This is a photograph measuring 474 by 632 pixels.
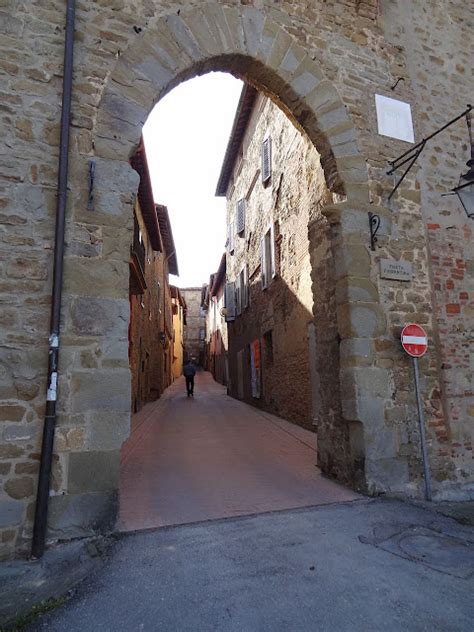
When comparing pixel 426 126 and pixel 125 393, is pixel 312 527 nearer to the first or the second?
pixel 125 393

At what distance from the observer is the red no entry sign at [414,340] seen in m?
4.61

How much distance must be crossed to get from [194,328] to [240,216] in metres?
35.5

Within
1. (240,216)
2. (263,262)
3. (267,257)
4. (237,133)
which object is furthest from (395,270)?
(237,133)

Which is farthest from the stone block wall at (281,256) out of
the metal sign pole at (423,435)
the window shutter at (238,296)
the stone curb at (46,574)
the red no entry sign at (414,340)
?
the stone curb at (46,574)

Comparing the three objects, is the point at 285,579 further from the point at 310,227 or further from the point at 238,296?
the point at 238,296

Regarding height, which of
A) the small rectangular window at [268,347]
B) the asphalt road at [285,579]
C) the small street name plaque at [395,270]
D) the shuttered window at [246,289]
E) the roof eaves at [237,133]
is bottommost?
the asphalt road at [285,579]

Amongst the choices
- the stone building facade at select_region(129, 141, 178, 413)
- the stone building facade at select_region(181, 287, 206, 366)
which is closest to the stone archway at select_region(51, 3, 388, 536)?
the stone building facade at select_region(129, 141, 178, 413)

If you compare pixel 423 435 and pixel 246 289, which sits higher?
pixel 246 289

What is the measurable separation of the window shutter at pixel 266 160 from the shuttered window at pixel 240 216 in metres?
3.52

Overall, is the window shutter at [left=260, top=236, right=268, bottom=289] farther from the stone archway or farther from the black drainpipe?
the black drainpipe

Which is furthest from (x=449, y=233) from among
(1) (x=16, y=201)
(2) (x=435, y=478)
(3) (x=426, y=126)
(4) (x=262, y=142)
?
(4) (x=262, y=142)

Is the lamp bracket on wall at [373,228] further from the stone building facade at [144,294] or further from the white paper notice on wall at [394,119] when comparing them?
the stone building facade at [144,294]

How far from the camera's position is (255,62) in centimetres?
465

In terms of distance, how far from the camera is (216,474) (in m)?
5.11
